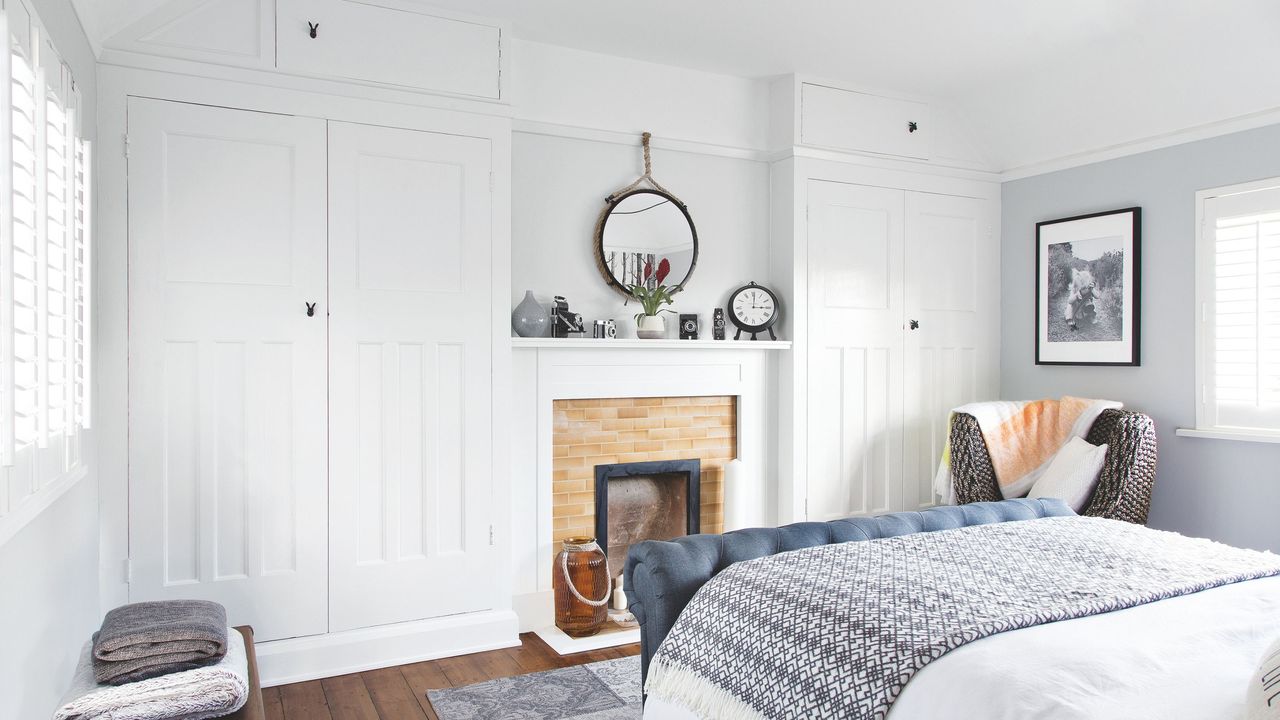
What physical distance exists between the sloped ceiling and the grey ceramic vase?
1141 mm

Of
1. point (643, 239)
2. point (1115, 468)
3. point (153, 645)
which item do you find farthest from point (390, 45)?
point (1115, 468)

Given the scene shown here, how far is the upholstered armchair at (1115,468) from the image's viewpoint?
373 centimetres

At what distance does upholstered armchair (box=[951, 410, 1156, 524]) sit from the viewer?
12.2ft

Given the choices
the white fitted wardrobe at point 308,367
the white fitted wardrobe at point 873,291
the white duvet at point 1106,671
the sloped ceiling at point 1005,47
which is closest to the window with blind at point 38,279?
the white fitted wardrobe at point 308,367

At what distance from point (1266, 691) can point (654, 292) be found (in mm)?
2998

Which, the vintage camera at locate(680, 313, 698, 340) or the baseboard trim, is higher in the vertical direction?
the vintage camera at locate(680, 313, 698, 340)

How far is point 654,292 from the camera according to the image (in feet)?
13.1

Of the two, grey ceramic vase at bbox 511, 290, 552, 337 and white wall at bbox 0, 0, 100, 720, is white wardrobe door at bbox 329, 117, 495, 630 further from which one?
white wall at bbox 0, 0, 100, 720

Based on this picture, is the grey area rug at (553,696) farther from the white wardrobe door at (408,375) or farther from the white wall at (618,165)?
the white wall at (618,165)

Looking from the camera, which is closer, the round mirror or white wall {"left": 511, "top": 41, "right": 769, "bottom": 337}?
white wall {"left": 511, "top": 41, "right": 769, "bottom": 337}

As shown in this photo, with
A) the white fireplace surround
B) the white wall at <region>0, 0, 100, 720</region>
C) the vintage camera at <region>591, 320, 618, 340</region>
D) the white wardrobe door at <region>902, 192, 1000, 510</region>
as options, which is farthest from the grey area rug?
the white wardrobe door at <region>902, 192, 1000, 510</region>

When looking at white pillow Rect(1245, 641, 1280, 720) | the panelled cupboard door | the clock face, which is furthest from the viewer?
the clock face

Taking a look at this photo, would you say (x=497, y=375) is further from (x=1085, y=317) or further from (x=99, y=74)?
(x=1085, y=317)

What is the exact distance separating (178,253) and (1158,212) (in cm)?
426
